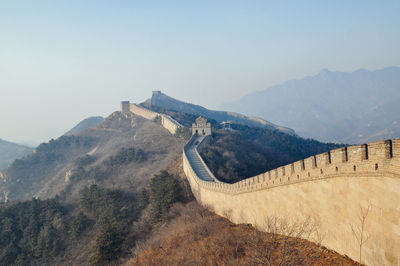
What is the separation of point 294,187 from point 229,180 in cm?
2169

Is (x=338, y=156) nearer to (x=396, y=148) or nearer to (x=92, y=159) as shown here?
(x=396, y=148)

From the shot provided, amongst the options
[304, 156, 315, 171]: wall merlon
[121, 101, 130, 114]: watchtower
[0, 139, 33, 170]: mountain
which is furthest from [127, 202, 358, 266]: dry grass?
[0, 139, 33, 170]: mountain

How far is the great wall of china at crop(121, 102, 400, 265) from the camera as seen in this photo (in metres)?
8.60

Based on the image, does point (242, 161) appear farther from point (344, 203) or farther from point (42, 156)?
point (42, 156)

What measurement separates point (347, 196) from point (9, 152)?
159 metres

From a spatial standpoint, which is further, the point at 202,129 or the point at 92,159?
the point at 92,159

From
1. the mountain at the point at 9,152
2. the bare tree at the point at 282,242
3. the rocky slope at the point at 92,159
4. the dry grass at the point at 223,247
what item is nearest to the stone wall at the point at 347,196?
the bare tree at the point at 282,242

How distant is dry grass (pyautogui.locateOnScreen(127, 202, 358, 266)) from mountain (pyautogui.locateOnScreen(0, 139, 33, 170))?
424ft

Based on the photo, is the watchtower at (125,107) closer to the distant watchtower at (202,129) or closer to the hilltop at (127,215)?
the hilltop at (127,215)

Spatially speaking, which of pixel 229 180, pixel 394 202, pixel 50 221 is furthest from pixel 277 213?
pixel 50 221

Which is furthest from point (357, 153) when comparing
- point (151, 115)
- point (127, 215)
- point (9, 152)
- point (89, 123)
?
point (9, 152)

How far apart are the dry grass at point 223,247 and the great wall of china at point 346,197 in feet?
2.97

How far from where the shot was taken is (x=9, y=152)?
142000mm

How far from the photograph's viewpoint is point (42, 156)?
267 feet
